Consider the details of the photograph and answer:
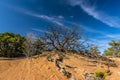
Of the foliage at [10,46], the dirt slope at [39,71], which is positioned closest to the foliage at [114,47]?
the foliage at [10,46]

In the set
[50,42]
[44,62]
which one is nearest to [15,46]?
[50,42]

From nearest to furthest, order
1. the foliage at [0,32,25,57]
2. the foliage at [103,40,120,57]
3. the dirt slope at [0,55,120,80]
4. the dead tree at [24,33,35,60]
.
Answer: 1. the dirt slope at [0,55,120,80]
2. the dead tree at [24,33,35,60]
3. the foliage at [0,32,25,57]
4. the foliage at [103,40,120,57]

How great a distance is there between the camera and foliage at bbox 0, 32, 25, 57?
26.3 meters

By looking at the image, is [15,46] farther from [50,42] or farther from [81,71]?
[81,71]

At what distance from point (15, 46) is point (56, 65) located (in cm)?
1577

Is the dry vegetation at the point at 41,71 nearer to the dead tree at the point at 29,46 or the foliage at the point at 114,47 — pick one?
the dead tree at the point at 29,46

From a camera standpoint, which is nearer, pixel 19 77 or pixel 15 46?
pixel 19 77

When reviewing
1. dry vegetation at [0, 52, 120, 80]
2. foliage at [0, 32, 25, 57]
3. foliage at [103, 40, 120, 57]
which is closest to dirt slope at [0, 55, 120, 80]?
dry vegetation at [0, 52, 120, 80]

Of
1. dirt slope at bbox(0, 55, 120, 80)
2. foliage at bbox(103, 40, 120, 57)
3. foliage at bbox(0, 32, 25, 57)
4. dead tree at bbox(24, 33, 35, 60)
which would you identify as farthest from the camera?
foliage at bbox(103, 40, 120, 57)

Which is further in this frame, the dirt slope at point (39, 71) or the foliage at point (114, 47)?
the foliage at point (114, 47)

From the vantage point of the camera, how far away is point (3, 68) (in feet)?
44.3

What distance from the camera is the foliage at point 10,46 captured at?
86.2 ft

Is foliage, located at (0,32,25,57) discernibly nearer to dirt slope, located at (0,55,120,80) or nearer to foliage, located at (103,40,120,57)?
dirt slope, located at (0,55,120,80)

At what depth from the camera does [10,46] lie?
2738 centimetres
